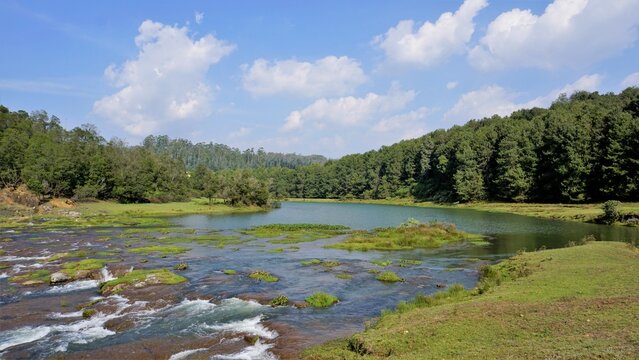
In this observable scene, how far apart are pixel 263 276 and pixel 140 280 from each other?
1111 centimetres

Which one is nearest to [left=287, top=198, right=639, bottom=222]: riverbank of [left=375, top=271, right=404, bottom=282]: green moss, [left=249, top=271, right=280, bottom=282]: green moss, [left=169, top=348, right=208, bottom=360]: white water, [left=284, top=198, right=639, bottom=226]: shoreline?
[left=284, top=198, right=639, bottom=226]: shoreline

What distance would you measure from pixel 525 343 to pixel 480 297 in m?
10.9

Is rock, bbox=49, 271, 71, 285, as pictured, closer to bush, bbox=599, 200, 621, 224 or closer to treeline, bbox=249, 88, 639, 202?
bush, bbox=599, 200, 621, 224

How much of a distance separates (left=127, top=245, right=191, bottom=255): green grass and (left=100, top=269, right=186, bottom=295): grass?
14.7 m

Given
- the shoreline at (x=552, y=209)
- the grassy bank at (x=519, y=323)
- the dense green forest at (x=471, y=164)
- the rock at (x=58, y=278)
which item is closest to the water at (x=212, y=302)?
the rock at (x=58, y=278)

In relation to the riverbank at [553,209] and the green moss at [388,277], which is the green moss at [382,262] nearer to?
the green moss at [388,277]

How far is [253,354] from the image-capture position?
23.5 metres

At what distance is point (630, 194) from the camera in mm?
107375

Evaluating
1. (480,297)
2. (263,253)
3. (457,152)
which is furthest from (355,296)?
(457,152)

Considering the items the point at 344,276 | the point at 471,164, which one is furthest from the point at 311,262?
the point at 471,164

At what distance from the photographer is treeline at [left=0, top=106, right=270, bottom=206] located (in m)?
129

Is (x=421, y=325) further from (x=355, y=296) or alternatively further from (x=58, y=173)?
(x=58, y=173)

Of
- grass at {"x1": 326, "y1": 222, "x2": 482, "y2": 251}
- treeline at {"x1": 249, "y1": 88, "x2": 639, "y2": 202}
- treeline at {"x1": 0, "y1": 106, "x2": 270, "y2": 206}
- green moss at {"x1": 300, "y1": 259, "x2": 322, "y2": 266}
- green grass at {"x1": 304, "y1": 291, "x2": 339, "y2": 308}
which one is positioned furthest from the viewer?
treeline at {"x1": 0, "y1": 106, "x2": 270, "y2": 206}

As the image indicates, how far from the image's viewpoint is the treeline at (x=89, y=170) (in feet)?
424
